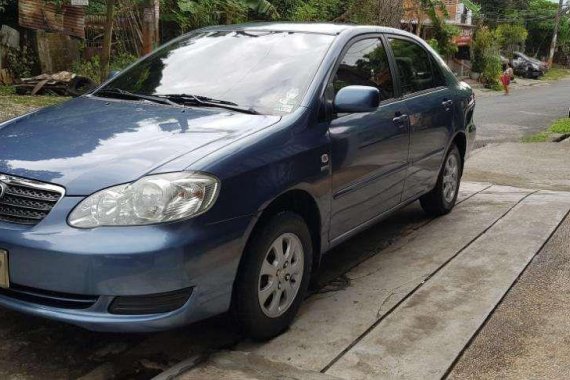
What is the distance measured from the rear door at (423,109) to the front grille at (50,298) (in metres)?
2.78

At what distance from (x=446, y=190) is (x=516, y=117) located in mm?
12861

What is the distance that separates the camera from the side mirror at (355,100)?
11.9 ft

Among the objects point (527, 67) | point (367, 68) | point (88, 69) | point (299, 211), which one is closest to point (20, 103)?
point (88, 69)

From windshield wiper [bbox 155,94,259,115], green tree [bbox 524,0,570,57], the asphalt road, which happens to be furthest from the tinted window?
green tree [bbox 524,0,570,57]

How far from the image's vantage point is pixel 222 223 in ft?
9.34

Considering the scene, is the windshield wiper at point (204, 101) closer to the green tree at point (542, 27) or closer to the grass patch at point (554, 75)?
the grass patch at point (554, 75)

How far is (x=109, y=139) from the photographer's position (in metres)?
3.17

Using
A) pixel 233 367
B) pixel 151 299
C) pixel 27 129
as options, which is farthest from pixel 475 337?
pixel 27 129

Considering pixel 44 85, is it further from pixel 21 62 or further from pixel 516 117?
pixel 516 117

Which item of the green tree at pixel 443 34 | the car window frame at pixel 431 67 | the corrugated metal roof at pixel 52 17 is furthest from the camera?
the green tree at pixel 443 34

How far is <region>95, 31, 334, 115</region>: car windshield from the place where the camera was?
3.72 meters

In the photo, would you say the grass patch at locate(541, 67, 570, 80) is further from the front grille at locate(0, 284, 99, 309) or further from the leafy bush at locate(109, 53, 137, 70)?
the front grille at locate(0, 284, 99, 309)

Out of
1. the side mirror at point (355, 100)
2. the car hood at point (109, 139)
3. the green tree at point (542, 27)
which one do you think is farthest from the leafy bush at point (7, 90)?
the green tree at point (542, 27)

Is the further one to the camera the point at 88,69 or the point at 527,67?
the point at 527,67
